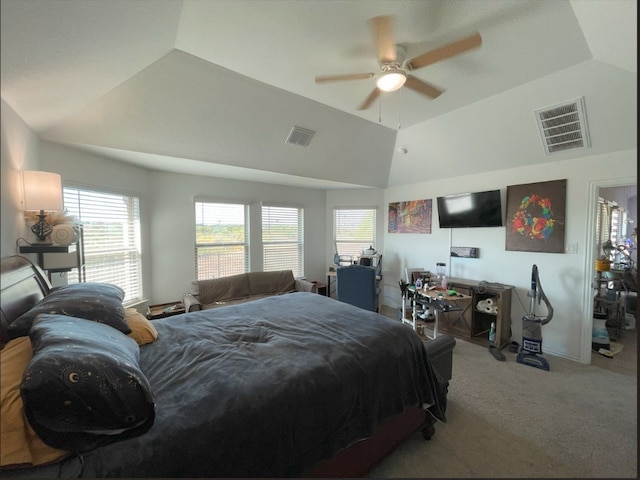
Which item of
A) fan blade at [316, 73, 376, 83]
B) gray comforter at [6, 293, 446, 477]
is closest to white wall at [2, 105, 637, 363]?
gray comforter at [6, 293, 446, 477]

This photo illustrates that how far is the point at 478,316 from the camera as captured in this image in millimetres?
3428

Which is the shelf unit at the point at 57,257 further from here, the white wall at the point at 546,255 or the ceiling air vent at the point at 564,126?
the ceiling air vent at the point at 564,126

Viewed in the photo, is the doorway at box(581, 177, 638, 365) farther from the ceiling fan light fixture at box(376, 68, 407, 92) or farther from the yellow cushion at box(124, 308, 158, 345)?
the yellow cushion at box(124, 308, 158, 345)

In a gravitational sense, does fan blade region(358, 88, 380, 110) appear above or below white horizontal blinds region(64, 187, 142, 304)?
above

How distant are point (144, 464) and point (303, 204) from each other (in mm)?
4268

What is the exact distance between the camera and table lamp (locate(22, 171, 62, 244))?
1.27 meters

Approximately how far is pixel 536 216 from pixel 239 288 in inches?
160

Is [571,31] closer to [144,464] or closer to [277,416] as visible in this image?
[277,416]

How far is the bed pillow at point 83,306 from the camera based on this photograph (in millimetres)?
992

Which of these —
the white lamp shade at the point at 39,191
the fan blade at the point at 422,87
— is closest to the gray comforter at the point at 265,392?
the white lamp shade at the point at 39,191

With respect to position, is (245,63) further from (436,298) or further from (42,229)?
(436,298)

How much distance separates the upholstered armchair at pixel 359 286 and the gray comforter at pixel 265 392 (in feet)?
5.79

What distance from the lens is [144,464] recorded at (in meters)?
0.78

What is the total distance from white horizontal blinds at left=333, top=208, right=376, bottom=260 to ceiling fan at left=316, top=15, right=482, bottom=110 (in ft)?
9.86
